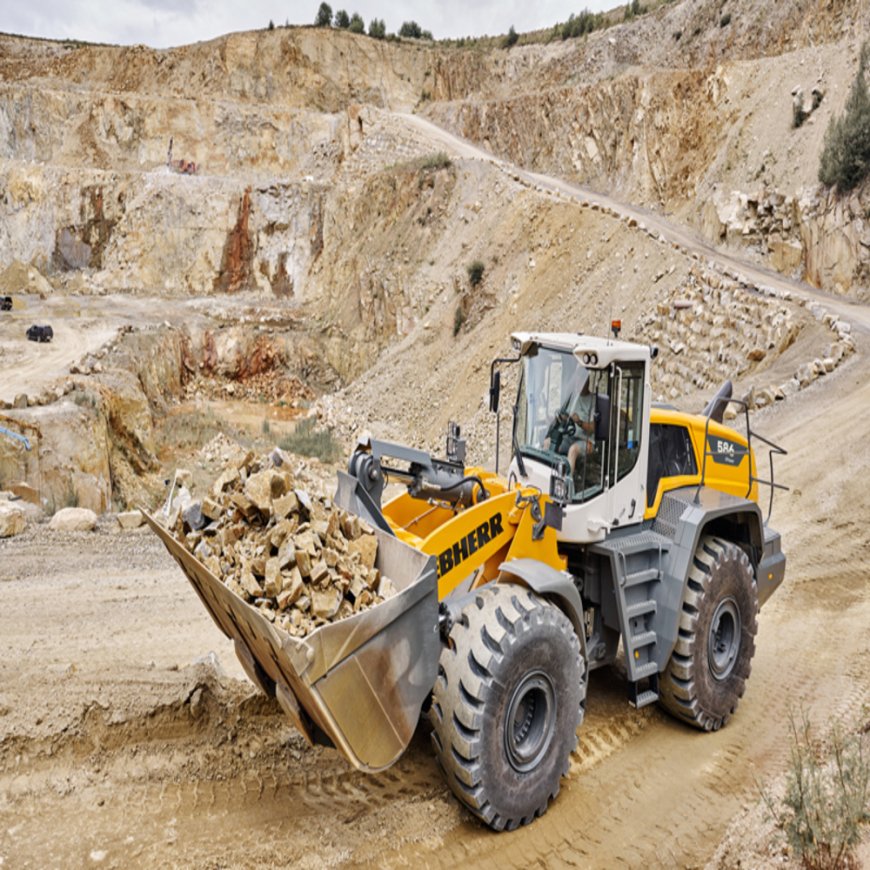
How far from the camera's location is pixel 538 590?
483 centimetres

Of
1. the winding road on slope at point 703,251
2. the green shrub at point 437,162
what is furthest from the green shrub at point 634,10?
the green shrub at point 437,162

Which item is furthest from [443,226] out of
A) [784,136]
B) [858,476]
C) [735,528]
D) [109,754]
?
[109,754]

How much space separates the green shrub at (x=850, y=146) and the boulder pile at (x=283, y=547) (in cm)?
2044

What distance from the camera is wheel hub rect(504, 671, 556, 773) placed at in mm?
4691

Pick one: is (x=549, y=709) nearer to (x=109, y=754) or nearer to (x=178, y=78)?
(x=109, y=754)

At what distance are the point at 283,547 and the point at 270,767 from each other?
1.94 metres

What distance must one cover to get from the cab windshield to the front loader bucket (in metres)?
1.63

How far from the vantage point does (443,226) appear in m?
31.0

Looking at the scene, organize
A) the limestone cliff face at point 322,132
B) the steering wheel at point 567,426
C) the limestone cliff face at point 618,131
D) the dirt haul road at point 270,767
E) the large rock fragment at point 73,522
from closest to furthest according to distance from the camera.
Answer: the dirt haul road at point 270,767
the steering wheel at point 567,426
the large rock fragment at point 73,522
the limestone cliff face at point 322,132
the limestone cliff face at point 618,131

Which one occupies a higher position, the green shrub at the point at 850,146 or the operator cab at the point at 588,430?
the green shrub at the point at 850,146

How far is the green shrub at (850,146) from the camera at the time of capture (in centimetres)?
1978

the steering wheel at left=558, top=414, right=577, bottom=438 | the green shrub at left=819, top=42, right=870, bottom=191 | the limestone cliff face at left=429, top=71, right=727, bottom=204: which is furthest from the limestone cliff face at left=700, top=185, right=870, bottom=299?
the steering wheel at left=558, top=414, right=577, bottom=438

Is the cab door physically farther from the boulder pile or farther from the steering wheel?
the boulder pile

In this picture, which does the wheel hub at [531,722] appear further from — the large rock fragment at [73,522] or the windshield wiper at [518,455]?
the large rock fragment at [73,522]
